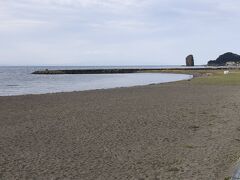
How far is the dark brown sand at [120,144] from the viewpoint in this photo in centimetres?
938

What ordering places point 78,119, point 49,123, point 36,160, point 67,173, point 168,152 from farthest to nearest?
point 78,119 < point 49,123 < point 168,152 < point 36,160 < point 67,173

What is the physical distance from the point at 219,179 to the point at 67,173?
10.5ft

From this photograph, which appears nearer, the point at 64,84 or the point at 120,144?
the point at 120,144

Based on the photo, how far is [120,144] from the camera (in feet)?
40.9

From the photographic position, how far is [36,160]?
34.2 feet

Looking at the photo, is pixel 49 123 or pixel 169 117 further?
pixel 169 117

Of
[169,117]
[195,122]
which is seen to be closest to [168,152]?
[195,122]

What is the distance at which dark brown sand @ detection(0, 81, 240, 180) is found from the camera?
30.8 feet

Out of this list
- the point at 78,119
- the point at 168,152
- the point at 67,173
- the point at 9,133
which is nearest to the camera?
the point at 67,173

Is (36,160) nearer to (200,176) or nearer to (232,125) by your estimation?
(200,176)

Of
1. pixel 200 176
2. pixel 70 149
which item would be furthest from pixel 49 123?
pixel 200 176

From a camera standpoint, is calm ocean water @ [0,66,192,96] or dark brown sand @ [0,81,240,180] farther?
calm ocean water @ [0,66,192,96]

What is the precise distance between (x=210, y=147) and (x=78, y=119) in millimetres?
7407

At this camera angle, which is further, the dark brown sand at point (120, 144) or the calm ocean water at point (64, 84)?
the calm ocean water at point (64, 84)
